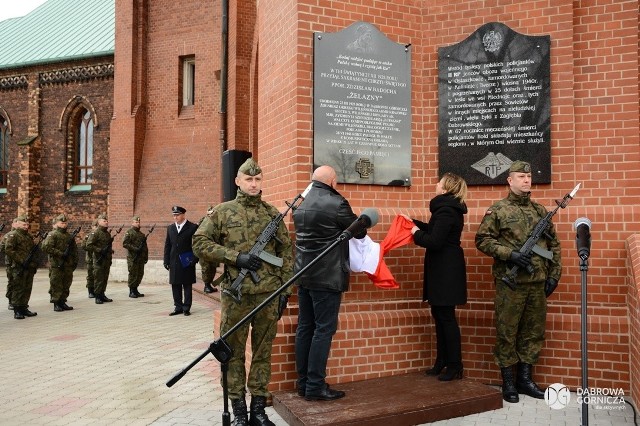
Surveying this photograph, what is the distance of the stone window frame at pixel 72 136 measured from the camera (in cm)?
2141

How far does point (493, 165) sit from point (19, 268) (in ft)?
29.2

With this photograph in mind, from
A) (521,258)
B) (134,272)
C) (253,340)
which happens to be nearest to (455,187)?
(521,258)

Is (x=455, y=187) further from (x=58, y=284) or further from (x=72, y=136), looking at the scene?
(x=72, y=136)

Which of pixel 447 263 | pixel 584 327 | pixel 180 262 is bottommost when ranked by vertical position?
pixel 180 262

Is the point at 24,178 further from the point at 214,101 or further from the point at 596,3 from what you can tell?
the point at 596,3

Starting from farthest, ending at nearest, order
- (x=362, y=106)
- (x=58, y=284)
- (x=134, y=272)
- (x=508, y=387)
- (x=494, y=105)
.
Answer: (x=134, y=272) → (x=58, y=284) → (x=494, y=105) → (x=362, y=106) → (x=508, y=387)

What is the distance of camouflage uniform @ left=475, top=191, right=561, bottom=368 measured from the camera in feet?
16.2

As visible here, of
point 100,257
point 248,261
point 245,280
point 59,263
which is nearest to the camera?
point 248,261

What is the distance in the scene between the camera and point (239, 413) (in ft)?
13.5

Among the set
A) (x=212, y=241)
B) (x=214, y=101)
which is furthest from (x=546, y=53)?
(x=214, y=101)

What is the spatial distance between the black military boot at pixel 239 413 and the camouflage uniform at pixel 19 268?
305 inches

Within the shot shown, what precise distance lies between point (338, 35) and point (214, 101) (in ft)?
39.0

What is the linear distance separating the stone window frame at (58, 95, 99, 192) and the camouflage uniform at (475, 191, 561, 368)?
19153mm

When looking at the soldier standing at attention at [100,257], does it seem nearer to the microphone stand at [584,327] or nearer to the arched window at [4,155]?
the microphone stand at [584,327]
